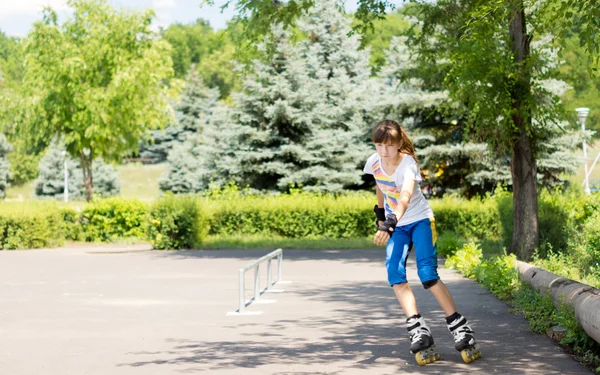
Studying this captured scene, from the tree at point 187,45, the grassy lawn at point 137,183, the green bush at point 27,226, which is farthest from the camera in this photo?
the tree at point 187,45

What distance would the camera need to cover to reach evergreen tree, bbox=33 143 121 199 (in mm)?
61781

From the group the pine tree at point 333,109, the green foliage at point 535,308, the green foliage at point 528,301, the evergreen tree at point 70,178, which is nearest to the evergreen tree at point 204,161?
the pine tree at point 333,109

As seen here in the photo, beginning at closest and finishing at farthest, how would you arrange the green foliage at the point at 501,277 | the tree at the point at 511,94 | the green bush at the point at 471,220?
the green foliage at the point at 501,277
the tree at the point at 511,94
the green bush at the point at 471,220

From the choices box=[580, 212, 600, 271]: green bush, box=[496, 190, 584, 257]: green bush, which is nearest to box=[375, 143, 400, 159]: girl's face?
box=[580, 212, 600, 271]: green bush

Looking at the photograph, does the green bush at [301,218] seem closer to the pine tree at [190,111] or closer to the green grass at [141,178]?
the green grass at [141,178]

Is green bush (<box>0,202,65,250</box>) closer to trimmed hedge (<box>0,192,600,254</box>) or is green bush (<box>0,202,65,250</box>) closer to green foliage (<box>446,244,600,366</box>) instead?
trimmed hedge (<box>0,192,600,254</box>)

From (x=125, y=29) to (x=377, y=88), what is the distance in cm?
1296

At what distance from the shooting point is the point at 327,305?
11227 millimetres

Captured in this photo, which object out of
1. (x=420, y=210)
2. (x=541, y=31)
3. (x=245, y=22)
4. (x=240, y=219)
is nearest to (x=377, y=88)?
(x=240, y=219)

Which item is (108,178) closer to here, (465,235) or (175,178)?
(175,178)

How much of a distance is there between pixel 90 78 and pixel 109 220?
1113cm

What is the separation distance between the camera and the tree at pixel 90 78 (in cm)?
3522

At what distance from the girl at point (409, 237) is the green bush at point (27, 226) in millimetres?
18894

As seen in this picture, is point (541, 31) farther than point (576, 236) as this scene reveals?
Yes
